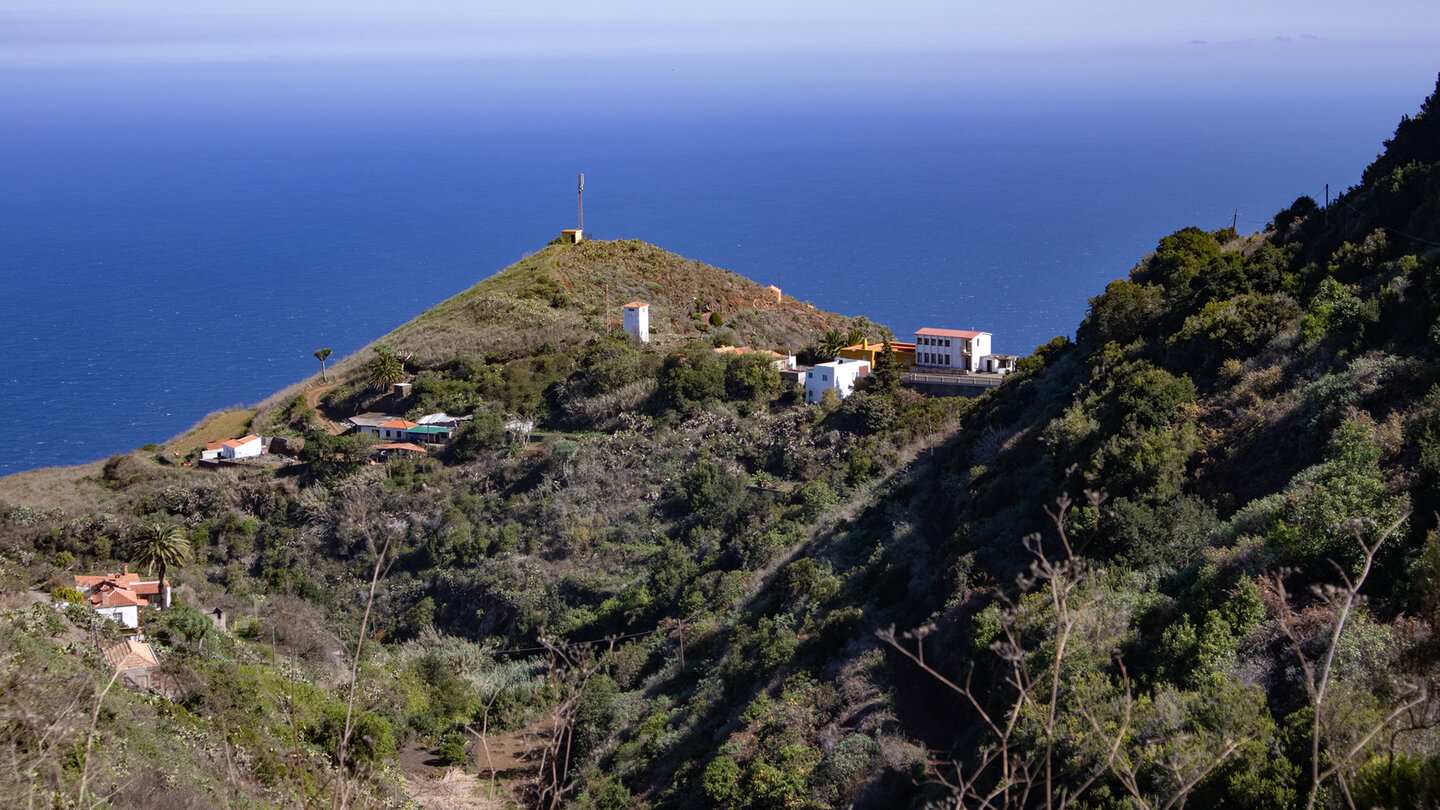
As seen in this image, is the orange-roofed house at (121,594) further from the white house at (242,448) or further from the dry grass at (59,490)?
the white house at (242,448)

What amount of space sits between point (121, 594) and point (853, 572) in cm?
1623

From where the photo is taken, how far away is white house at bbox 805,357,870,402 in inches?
1353

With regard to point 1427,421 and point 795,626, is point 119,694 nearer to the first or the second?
point 795,626

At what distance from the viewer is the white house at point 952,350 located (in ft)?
117

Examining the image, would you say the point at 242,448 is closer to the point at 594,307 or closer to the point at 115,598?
the point at 115,598

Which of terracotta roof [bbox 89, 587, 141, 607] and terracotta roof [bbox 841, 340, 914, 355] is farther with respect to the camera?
terracotta roof [bbox 841, 340, 914, 355]

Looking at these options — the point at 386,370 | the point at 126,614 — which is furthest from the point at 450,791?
the point at 386,370

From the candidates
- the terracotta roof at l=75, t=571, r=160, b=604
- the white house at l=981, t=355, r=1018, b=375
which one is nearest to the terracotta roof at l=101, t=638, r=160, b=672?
the terracotta roof at l=75, t=571, r=160, b=604

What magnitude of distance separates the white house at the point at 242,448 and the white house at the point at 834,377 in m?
17.9

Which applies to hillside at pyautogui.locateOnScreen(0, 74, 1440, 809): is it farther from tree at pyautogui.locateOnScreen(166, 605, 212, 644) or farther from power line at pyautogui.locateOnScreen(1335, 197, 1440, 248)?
tree at pyautogui.locateOnScreen(166, 605, 212, 644)

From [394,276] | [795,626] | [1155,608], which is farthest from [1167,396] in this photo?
[394,276]

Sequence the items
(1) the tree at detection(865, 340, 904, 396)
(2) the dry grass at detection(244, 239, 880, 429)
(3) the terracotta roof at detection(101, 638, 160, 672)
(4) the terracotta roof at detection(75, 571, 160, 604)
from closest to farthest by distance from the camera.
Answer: (3) the terracotta roof at detection(101, 638, 160, 672)
(4) the terracotta roof at detection(75, 571, 160, 604)
(1) the tree at detection(865, 340, 904, 396)
(2) the dry grass at detection(244, 239, 880, 429)

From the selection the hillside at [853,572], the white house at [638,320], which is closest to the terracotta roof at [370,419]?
the hillside at [853,572]

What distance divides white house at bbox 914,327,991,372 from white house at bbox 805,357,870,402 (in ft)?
7.88
